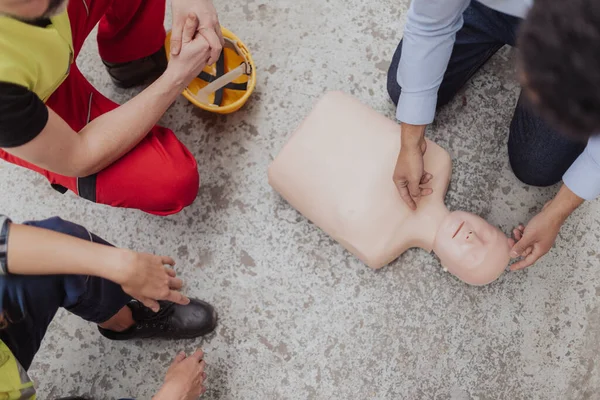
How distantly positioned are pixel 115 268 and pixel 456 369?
0.74 metres

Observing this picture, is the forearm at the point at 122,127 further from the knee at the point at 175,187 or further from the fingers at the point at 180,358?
the fingers at the point at 180,358

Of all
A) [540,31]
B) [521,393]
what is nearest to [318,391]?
[521,393]

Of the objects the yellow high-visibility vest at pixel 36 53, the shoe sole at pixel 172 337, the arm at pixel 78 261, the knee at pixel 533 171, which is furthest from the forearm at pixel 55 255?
the knee at pixel 533 171

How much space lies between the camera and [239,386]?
1131 mm

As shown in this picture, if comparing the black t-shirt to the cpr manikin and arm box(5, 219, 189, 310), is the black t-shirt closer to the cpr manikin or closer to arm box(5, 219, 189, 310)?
arm box(5, 219, 189, 310)

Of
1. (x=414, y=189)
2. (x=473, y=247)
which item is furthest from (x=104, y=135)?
(x=473, y=247)

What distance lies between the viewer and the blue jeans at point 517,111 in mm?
983

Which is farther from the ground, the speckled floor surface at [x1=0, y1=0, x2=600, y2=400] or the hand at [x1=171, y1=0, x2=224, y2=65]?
the hand at [x1=171, y1=0, x2=224, y2=65]

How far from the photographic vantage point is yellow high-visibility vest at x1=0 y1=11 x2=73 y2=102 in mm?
716

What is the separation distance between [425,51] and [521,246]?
418 mm

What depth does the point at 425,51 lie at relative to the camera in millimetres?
889

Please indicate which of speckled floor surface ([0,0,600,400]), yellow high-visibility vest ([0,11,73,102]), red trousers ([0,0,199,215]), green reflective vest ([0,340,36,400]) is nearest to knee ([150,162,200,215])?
red trousers ([0,0,199,215])

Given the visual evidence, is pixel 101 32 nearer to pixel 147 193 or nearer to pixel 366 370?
pixel 147 193

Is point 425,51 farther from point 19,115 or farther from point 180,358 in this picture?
point 180,358
